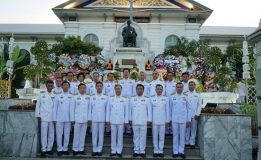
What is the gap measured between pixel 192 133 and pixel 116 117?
1816mm

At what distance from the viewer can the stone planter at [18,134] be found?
8211 millimetres

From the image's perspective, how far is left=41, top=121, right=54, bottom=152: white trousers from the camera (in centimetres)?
821

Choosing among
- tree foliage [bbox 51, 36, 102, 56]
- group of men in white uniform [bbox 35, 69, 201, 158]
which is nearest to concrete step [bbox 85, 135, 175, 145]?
group of men in white uniform [bbox 35, 69, 201, 158]

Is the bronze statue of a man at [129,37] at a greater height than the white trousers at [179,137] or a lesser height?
greater

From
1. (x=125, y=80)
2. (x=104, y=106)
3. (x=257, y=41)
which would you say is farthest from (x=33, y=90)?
(x=257, y=41)

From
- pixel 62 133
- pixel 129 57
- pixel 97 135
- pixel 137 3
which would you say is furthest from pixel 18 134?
pixel 137 3

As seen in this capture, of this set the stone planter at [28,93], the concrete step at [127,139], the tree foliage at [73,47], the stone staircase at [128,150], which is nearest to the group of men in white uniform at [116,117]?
the stone staircase at [128,150]

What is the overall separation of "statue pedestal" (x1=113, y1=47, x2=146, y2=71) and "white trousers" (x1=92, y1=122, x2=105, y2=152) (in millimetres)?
11369

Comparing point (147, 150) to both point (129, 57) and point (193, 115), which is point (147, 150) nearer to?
point (193, 115)

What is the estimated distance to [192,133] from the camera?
333 inches


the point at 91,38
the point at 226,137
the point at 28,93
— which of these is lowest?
the point at 226,137

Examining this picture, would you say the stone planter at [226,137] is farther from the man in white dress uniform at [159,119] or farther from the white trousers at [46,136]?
the white trousers at [46,136]

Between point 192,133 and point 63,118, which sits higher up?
point 63,118

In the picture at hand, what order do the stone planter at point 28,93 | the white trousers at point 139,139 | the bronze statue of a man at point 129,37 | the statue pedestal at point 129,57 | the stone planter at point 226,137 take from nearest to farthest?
the stone planter at point 226,137 < the white trousers at point 139,139 < the stone planter at point 28,93 < the statue pedestal at point 129,57 < the bronze statue of a man at point 129,37
